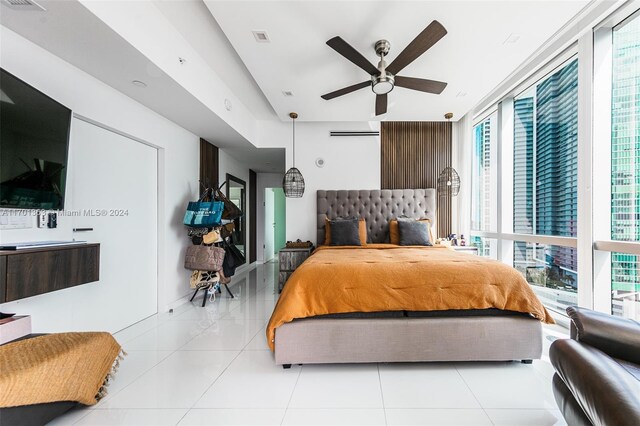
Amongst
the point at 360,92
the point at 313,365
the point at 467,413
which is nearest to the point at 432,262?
the point at 467,413

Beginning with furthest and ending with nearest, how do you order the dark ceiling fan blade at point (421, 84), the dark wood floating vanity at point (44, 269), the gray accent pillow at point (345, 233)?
the gray accent pillow at point (345, 233), the dark ceiling fan blade at point (421, 84), the dark wood floating vanity at point (44, 269)

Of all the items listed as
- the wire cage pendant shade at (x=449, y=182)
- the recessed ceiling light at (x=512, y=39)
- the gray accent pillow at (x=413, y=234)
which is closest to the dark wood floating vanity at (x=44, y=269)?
the gray accent pillow at (x=413, y=234)

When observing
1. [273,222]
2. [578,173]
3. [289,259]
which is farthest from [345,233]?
Result: [273,222]

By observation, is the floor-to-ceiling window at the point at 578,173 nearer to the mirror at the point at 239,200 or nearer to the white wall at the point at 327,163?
the white wall at the point at 327,163

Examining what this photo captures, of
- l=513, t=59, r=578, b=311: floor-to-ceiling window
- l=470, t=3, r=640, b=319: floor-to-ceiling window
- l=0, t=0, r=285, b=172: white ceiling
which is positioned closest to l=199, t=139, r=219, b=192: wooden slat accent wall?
l=0, t=0, r=285, b=172: white ceiling

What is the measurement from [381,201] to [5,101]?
423 centimetres

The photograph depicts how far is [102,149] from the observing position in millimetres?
2787

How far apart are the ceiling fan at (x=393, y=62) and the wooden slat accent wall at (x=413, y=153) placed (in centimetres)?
182

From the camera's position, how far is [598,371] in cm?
113

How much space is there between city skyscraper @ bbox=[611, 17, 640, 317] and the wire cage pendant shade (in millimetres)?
2060

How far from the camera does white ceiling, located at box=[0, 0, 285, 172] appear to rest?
1774 millimetres

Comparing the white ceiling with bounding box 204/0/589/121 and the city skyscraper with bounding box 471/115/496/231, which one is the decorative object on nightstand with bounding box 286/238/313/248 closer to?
the white ceiling with bounding box 204/0/589/121

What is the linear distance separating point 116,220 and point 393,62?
3168 millimetres

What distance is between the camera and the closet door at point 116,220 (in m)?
2.58
